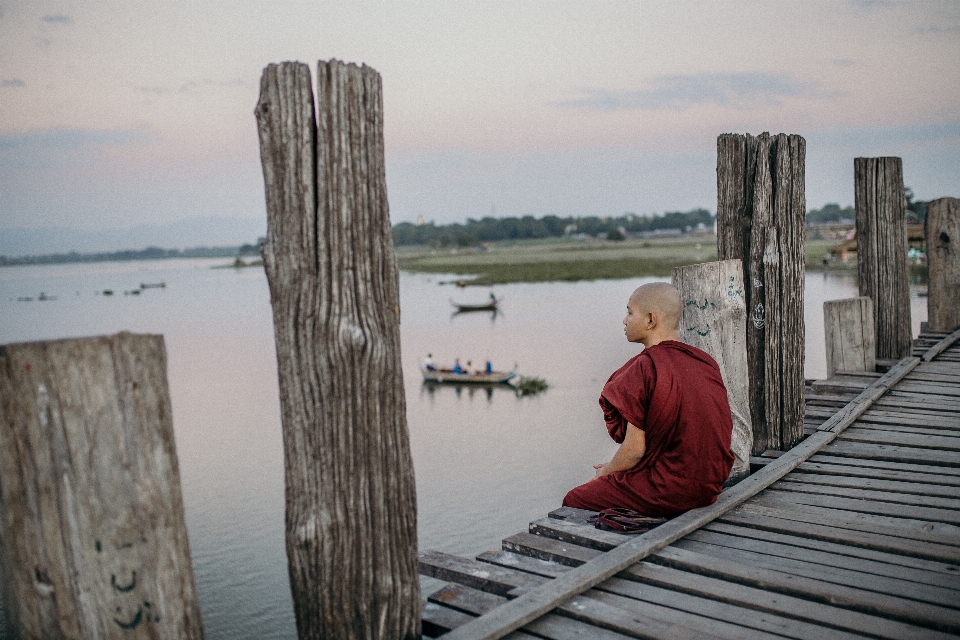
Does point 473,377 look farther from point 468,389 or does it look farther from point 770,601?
point 770,601

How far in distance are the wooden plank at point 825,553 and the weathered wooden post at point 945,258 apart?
7344 mm

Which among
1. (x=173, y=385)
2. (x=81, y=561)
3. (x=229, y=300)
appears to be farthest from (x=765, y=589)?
(x=229, y=300)

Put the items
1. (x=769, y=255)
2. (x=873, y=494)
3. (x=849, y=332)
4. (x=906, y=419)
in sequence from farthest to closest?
(x=849, y=332), (x=906, y=419), (x=769, y=255), (x=873, y=494)

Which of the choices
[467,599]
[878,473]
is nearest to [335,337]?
[467,599]

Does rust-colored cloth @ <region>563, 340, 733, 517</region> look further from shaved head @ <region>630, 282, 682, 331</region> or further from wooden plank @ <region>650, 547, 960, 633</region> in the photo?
wooden plank @ <region>650, 547, 960, 633</region>

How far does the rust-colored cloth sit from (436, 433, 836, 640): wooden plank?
13 cm

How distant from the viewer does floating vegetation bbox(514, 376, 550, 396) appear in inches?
934

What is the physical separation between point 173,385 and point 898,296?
24753 millimetres

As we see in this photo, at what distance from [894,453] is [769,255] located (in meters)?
1.43

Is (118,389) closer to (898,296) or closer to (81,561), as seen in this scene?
(81,561)

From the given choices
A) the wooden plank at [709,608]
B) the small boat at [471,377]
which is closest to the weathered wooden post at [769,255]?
the wooden plank at [709,608]

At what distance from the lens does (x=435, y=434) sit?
65.1 ft

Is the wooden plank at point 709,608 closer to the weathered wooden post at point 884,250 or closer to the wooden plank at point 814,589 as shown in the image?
the wooden plank at point 814,589

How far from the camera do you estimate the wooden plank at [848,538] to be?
3250 millimetres
